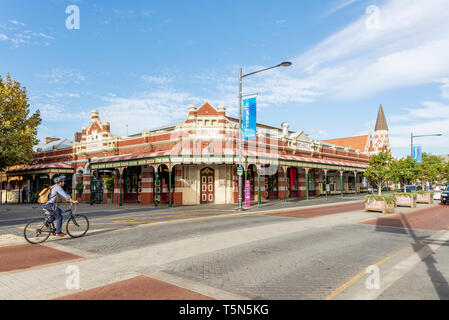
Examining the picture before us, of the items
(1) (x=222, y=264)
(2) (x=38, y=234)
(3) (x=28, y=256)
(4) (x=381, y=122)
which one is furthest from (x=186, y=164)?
(4) (x=381, y=122)

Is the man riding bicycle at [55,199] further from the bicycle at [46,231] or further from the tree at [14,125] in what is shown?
the tree at [14,125]

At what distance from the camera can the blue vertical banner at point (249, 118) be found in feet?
63.7

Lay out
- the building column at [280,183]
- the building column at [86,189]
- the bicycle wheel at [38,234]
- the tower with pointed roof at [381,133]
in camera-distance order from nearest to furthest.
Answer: the bicycle wheel at [38,234] < the building column at [280,183] < the building column at [86,189] < the tower with pointed roof at [381,133]

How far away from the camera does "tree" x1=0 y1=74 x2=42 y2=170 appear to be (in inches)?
1004

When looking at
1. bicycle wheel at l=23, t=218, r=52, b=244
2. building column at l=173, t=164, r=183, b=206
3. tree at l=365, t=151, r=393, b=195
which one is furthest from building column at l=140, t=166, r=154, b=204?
tree at l=365, t=151, r=393, b=195

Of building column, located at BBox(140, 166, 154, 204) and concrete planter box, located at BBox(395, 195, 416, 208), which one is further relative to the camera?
building column, located at BBox(140, 166, 154, 204)

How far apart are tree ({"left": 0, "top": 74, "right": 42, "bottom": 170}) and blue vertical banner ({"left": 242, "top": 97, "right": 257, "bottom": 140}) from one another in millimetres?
19557

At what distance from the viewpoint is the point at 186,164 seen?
25797mm

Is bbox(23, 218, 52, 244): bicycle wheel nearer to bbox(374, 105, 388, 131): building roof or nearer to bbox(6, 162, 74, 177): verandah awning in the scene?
bbox(6, 162, 74, 177): verandah awning

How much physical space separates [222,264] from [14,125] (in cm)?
2907

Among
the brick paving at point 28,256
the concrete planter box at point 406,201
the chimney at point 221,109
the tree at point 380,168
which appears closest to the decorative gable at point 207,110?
the chimney at point 221,109

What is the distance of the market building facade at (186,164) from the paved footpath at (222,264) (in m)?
12.6
